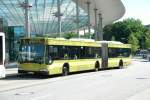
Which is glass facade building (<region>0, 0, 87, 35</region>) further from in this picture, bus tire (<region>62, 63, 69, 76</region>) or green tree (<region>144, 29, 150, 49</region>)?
green tree (<region>144, 29, 150, 49</region>)

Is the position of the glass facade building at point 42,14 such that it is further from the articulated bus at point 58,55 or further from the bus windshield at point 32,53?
the bus windshield at point 32,53

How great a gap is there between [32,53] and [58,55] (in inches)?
67.1

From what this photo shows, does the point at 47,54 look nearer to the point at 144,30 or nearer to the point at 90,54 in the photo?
the point at 90,54

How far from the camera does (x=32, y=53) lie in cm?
2631

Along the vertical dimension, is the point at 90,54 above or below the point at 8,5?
below

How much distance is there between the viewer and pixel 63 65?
2809cm

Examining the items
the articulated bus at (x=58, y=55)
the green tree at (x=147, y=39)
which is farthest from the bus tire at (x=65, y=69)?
the green tree at (x=147, y=39)

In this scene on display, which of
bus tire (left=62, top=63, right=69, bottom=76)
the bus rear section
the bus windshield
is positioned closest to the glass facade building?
the bus rear section

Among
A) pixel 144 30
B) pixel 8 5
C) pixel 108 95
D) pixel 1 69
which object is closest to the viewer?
pixel 108 95

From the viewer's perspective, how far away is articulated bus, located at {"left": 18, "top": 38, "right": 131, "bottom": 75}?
25959 mm

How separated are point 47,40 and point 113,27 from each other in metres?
119

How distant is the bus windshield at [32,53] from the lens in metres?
26.0

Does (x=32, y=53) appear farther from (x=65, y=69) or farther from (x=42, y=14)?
(x=42, y=14)

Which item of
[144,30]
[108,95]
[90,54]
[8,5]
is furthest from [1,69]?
[144,30]
